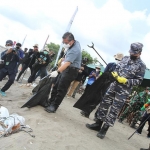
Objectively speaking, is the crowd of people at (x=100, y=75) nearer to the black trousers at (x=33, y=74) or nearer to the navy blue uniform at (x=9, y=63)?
the navy blue uniform at (x=9, y=63)

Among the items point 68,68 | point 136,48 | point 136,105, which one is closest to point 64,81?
point 68,68

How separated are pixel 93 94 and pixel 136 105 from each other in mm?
4213

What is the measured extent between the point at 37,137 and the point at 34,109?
158cm

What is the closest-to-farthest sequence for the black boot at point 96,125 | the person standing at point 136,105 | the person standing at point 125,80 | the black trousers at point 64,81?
the person standing at point 125,80
the black boot at point 96,125
the black trousers at point 64,81
the person standing at point 136,105

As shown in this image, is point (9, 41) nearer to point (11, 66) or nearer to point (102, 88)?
point (11, 66)

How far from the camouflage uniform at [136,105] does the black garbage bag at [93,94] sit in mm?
3962

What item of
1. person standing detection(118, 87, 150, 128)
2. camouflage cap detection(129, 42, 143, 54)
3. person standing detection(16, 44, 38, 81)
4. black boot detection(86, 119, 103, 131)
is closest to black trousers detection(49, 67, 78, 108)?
black boot detection(86, 119, 103, 131)

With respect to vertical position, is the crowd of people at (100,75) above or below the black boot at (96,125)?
above

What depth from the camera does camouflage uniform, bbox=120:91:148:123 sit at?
819cm

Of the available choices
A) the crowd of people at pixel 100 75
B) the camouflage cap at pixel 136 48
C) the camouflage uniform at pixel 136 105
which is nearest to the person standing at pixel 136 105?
the camouflage uniform at pixel 136 105

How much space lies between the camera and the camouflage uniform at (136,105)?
322 inches

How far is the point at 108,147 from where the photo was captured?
12.0 ft

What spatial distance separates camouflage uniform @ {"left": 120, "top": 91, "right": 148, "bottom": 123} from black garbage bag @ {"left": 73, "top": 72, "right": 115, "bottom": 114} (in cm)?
396

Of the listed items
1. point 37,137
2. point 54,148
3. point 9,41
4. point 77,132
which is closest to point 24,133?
point 37,137
